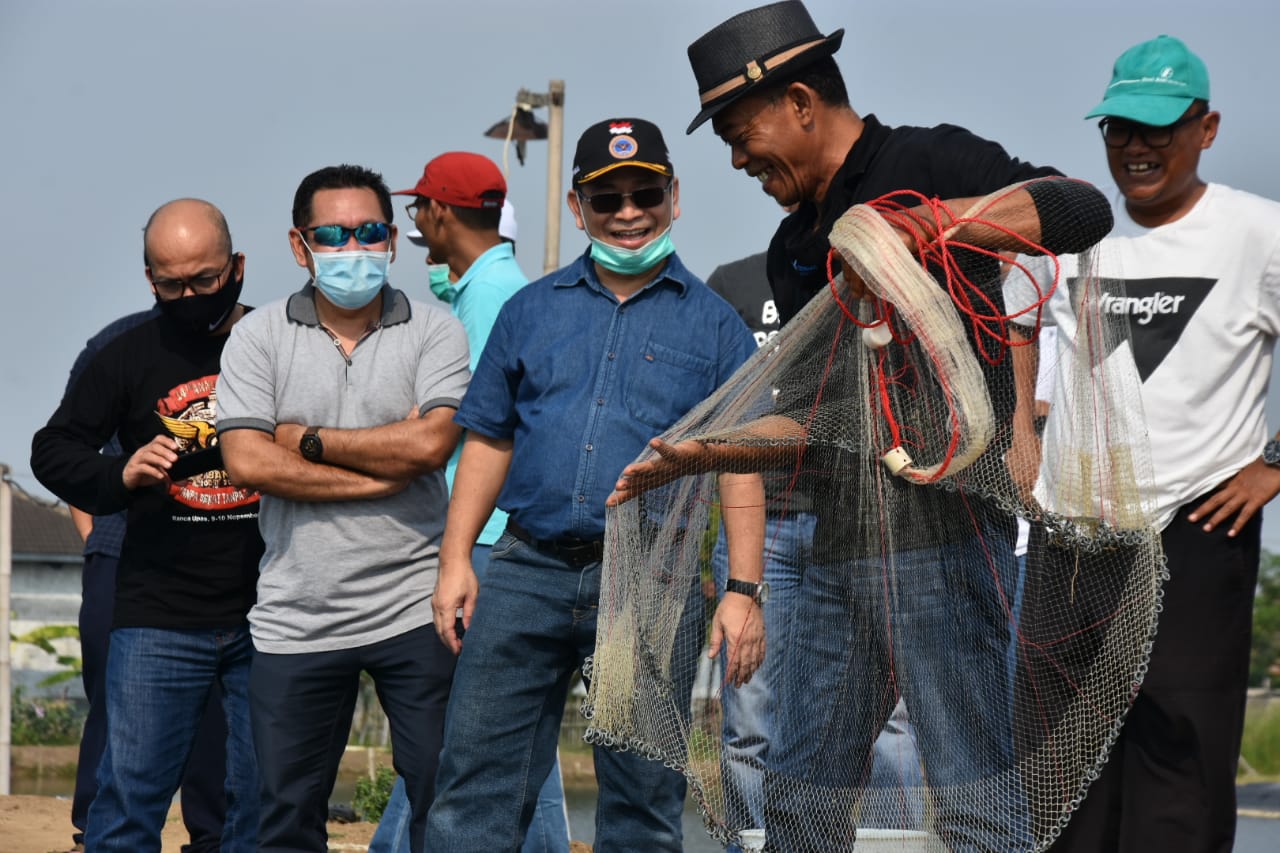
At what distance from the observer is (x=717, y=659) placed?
4.00 meters

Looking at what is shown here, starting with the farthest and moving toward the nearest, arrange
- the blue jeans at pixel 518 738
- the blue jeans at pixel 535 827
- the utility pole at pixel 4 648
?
the utility pole at pixel 4 648
the blue jeans at pixel 535 827
the blue jeans at pixel 518 738

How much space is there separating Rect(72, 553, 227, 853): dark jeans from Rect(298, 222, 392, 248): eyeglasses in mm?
1637

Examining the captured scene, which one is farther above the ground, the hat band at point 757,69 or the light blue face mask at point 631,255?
the hat band at point 757,69

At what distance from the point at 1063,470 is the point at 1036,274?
1.57 feet

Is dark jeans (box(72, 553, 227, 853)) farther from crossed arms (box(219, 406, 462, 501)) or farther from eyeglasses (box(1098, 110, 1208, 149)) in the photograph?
eyeglasses (box(1098, 110, 1208, 149))

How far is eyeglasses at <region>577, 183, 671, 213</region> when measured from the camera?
455 centimetres

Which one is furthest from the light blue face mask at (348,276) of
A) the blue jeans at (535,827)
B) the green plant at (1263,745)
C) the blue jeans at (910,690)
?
the green plant at (1263,745)

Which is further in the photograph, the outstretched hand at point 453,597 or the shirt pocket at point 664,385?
the outstretched hand at point 453,597

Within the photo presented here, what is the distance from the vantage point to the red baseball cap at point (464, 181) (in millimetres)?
5832

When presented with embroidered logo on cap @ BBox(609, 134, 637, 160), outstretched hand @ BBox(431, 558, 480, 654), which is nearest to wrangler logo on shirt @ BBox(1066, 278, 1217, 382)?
embroidered logo on cap @ BBox(609, 134, 637, 160)

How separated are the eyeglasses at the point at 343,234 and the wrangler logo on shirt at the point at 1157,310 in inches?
91.2

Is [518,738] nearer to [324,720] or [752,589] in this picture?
[324,720]

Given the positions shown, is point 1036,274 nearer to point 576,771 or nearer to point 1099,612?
point 1099,612

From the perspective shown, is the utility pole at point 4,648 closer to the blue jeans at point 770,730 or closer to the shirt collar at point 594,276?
the shirt collar at point 594,276
